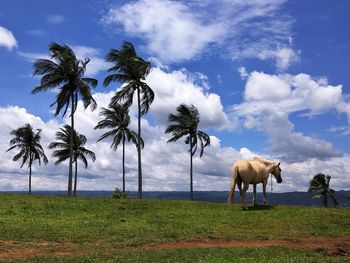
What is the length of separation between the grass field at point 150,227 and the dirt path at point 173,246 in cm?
8

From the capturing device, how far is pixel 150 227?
25.2 metres

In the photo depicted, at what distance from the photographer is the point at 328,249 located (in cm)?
2002

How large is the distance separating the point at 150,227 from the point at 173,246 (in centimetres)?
504

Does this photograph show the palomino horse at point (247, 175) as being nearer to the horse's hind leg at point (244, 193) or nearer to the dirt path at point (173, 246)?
the horse's hind leg at point (244, 193)

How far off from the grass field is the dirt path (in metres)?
0.08

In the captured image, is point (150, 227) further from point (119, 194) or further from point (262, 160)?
point (119, 194)

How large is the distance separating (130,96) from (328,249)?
33054 millimetres

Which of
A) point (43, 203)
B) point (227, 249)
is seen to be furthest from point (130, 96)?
point (227, 249)

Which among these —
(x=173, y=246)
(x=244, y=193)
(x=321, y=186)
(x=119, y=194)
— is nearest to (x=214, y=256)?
(x=173, y=246)

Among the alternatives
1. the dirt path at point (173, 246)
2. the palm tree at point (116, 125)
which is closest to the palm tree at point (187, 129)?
the palm tree at point (116, 125)

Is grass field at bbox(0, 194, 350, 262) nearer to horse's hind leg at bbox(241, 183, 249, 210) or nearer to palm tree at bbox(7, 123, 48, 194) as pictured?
horse's hind leg at bbox(241, 183, 249, 210)

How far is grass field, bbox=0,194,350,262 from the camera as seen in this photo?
1783 centimetres

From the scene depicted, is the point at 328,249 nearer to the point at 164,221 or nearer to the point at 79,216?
the point at 164,221

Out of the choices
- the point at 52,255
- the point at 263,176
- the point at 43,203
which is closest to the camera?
the point at 52,255
